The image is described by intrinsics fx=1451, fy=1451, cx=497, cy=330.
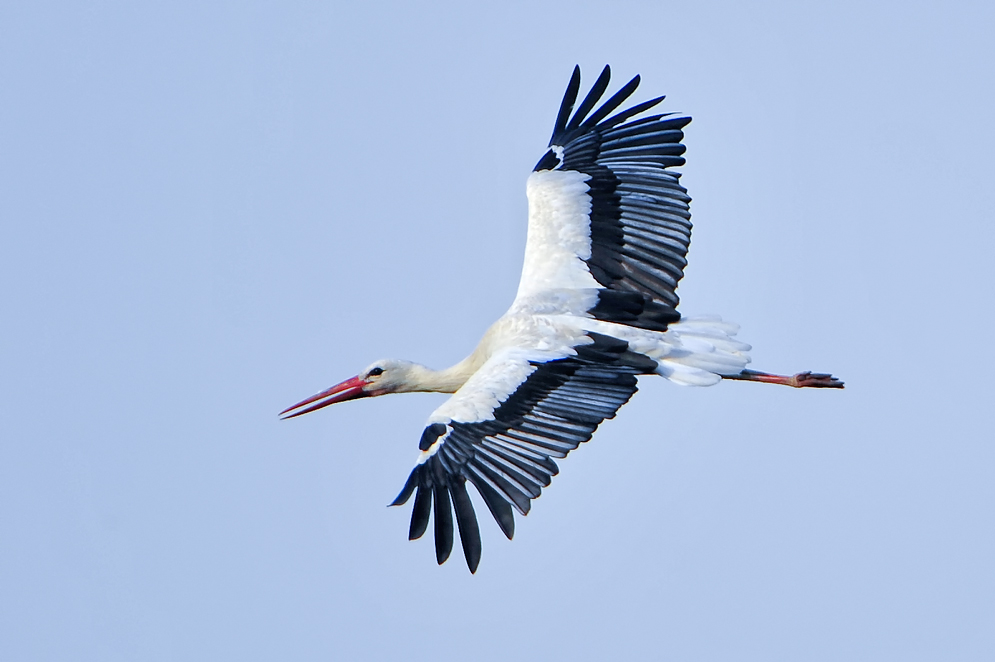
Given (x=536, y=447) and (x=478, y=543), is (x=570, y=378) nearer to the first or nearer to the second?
(x=536, y=447)

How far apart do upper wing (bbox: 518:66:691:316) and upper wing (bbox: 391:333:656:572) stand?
1.01 meters

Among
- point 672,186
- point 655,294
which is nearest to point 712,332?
point 655,294

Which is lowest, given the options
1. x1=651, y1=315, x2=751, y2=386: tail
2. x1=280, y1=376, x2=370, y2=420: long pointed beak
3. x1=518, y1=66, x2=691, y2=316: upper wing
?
x1=280, y1=376, x2=370, y2=420: long pointed beak

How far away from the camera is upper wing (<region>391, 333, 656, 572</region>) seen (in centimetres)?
838

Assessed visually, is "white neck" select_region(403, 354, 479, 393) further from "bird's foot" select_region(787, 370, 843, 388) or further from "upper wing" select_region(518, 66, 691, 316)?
"bird's foot" select_region(787, 370, 843, 388)

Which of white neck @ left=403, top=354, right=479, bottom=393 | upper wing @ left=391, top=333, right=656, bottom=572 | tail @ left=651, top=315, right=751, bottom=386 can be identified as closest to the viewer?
upper wing @ left=391, top=333, right=656, bottom=572

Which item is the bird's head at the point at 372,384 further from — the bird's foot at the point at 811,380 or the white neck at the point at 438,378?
the bird's foot at the point at 811,380

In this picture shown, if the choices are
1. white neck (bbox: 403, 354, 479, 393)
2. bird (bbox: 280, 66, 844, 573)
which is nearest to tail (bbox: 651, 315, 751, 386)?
bird (bbox: 280, 66, 844, 573)

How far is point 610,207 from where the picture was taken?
10797mm

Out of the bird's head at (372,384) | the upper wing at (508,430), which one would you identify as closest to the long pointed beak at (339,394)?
the bird's head at (372,384)

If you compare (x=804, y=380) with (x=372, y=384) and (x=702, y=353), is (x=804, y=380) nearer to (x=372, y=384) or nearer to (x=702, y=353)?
(x=702, y=353)

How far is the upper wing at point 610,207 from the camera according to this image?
10531 millimetres

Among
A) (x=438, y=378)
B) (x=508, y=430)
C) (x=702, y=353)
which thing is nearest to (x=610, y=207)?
(x=702, y=353)

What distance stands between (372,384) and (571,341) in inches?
78.4
